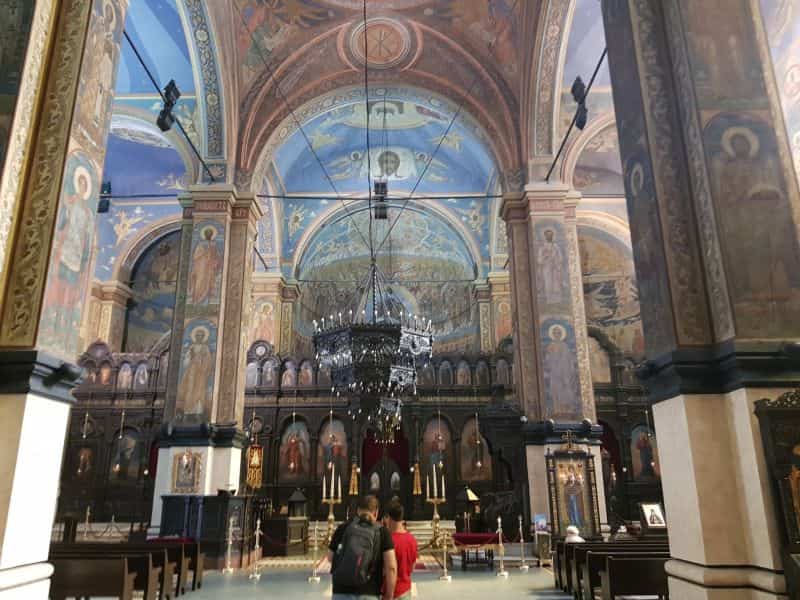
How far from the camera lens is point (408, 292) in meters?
21.6

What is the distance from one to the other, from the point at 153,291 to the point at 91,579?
1594 centimetres

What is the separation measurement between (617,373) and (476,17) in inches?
418

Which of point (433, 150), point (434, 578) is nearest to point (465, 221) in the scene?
point (433, 150)

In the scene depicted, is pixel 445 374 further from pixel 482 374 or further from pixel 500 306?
pixel 500 306

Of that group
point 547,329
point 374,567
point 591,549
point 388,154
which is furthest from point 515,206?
point 374,567

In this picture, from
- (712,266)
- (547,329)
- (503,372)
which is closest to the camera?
(712,266)

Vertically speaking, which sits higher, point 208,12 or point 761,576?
point 208,12

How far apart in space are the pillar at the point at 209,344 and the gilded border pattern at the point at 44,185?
640 cm

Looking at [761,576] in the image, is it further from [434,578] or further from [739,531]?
[434,578]

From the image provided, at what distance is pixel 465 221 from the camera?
20.0m

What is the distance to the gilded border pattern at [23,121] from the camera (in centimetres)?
427

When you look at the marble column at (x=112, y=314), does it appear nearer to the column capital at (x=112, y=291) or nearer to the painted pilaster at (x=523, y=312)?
the column capital at (x=112, y=291)

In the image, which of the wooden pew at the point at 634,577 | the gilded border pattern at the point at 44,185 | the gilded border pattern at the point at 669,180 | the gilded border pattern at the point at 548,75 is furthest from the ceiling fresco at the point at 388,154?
the wooden pew at the point at 634,577

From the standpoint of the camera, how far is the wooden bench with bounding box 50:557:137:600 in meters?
5.19
